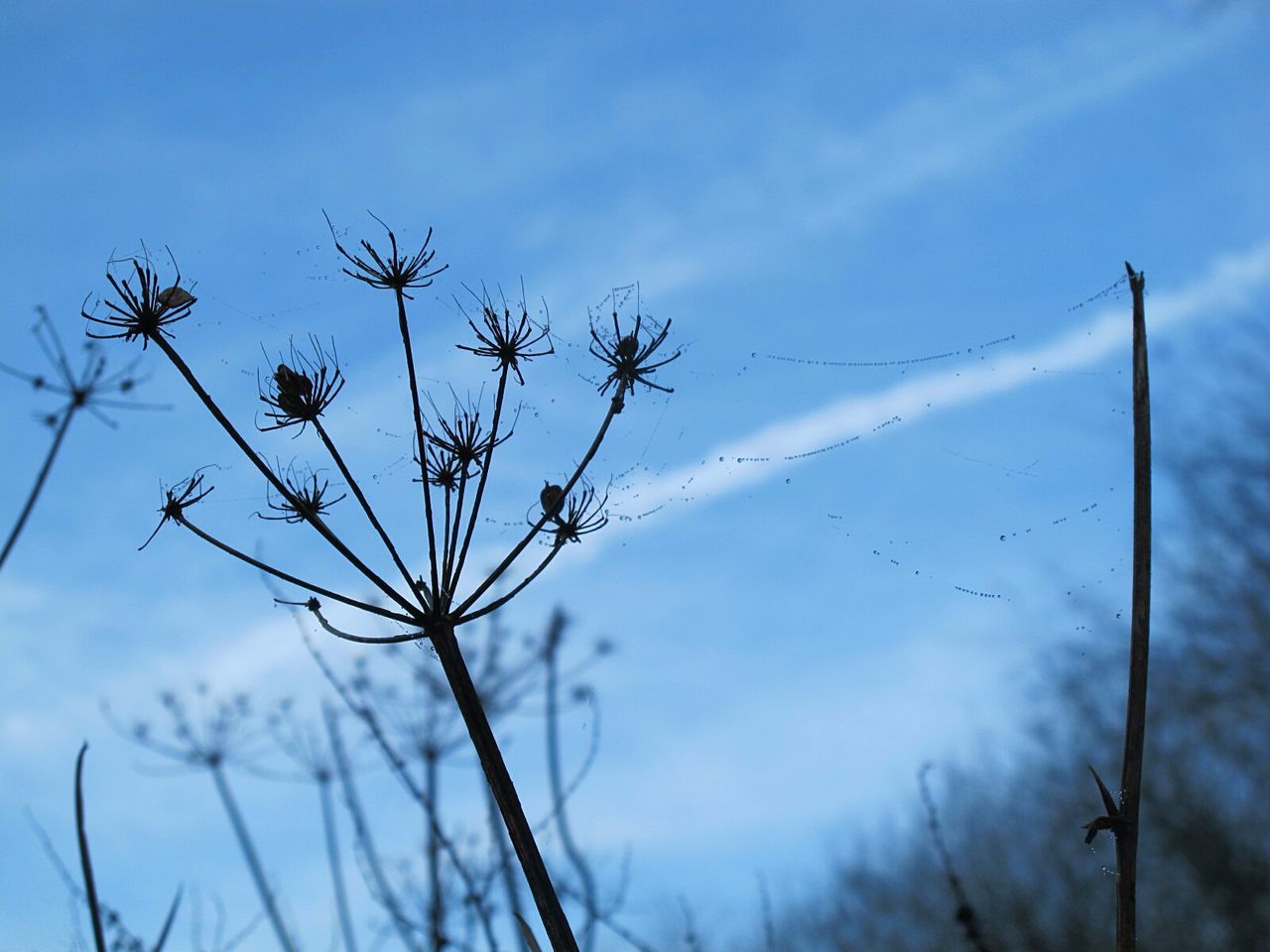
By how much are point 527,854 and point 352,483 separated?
0.99m

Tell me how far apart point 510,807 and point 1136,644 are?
1.29 m

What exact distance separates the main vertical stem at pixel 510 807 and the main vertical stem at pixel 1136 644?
1.08 m

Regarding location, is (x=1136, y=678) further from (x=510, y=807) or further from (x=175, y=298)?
(x=175, y=298)

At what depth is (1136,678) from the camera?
246cm

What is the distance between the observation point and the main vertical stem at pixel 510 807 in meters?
2.10

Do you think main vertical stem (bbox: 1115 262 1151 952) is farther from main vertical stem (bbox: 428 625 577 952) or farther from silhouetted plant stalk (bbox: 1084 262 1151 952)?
main vertical stem (bbox: 428 625 577 952)

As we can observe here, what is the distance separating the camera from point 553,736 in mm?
5781

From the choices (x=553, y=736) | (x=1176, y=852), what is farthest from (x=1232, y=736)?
(x=553, y=736)

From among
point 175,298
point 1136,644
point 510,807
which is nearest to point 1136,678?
point 1136,644

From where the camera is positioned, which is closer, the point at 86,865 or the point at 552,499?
the point at 86,865

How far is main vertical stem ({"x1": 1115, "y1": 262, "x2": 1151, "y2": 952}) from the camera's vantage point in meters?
2.40

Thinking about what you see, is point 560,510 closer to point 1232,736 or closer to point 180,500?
point 180,500

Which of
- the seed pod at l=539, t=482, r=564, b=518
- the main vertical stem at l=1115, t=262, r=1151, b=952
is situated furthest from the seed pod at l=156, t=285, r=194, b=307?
the main vertical stem at l=1115, t=262, r=1151, b=952

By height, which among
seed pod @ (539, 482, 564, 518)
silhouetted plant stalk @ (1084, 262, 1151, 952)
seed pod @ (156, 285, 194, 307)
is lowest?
silhouetted plant stalk @ (1084, 262, 1151, 952)
